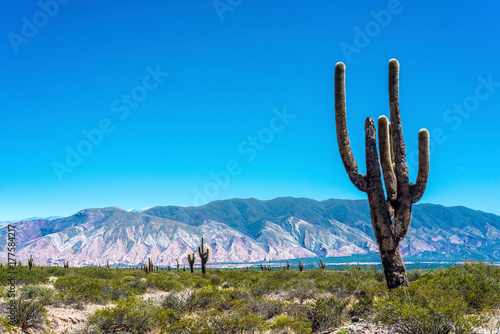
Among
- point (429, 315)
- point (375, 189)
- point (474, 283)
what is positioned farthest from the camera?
point (375, 189)

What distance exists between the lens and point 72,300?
12125 mm

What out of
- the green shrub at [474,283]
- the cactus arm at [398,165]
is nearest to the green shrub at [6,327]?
the cactus arm at [398,165]

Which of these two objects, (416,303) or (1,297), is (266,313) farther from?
(1,297)

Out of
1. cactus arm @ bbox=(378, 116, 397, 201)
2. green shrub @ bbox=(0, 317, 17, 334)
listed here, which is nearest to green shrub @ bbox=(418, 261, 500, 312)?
cactus arm @ bbox=(378, 116, 397, 201)

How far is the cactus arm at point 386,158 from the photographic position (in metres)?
10.2

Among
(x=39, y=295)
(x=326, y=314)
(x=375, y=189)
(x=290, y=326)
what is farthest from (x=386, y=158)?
(x=39, y=295)

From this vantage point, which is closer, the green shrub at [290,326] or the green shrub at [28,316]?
the green shrub at [290,326]

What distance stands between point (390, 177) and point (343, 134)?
1926mm

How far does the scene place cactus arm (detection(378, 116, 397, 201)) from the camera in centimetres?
1025

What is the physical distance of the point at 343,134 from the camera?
10922mm

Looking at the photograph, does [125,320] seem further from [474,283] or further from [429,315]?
[474,283]

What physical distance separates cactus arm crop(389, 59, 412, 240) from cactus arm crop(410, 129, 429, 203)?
0.19 metres

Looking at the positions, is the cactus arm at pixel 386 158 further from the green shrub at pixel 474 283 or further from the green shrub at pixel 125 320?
the green shrub at pixel 125 320

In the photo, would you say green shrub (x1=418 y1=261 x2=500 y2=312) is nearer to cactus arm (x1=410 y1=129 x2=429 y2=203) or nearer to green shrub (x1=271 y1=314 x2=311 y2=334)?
cactus arm (x1=410 y1=129 x2=429 y2=203)
